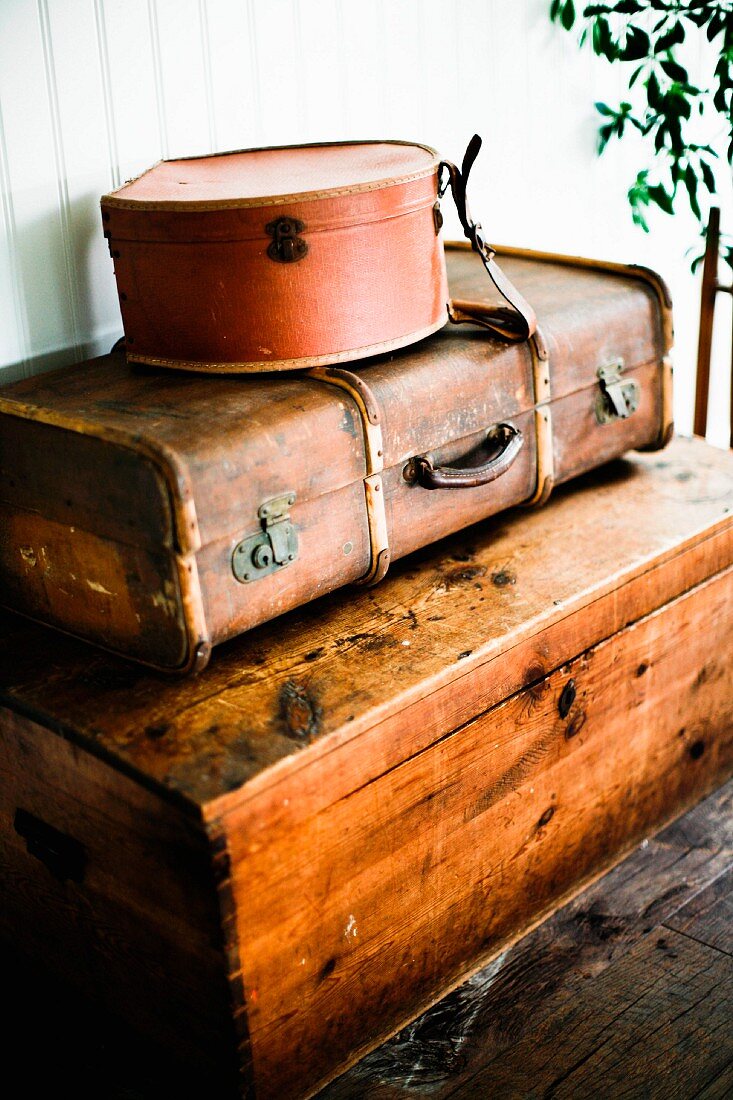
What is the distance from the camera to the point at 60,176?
1.67 meters

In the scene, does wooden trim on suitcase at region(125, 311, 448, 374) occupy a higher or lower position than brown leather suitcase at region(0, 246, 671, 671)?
higher

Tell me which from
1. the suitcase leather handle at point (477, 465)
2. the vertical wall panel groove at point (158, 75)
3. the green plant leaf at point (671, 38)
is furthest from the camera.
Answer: the green plant leaf at point (671, 38)

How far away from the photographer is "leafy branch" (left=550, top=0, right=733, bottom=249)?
2.23 meters

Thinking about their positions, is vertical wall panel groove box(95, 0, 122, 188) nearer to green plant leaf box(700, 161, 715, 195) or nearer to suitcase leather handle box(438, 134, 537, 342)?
suitcase leather handle box(438, 134, 537, 342)

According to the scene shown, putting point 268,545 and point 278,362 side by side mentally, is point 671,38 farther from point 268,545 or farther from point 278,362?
point 268,545

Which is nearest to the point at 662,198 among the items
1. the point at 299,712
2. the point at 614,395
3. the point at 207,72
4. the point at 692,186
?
the point at 692,186

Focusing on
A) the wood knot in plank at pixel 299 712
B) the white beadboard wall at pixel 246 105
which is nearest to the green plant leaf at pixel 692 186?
the white beadboard wall at pixel 246 105

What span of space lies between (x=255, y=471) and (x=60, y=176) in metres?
0.65

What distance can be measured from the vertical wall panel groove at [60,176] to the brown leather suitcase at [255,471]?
0.15 m

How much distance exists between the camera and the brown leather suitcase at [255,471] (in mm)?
1312

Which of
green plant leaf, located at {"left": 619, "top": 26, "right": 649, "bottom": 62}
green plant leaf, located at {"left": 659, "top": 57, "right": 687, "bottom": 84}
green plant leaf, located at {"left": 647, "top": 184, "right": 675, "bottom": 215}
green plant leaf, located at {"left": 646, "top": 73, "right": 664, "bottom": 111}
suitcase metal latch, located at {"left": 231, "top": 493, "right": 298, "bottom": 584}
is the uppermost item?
green plant leaf, located at {"left": 619, "top": 26, "right": 649, "bottom": 62}

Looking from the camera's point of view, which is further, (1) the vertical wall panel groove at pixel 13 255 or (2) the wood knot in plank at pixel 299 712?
(1) the vertical wall panel groove at pixel 13 255

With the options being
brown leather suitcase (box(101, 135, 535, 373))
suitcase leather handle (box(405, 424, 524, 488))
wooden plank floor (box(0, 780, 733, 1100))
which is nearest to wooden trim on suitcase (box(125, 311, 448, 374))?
brown leather suitcase (box(101, 135, 535, 373))

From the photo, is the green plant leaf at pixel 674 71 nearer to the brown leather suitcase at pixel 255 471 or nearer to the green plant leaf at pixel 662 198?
the green plant leaf at pixel 662 198
